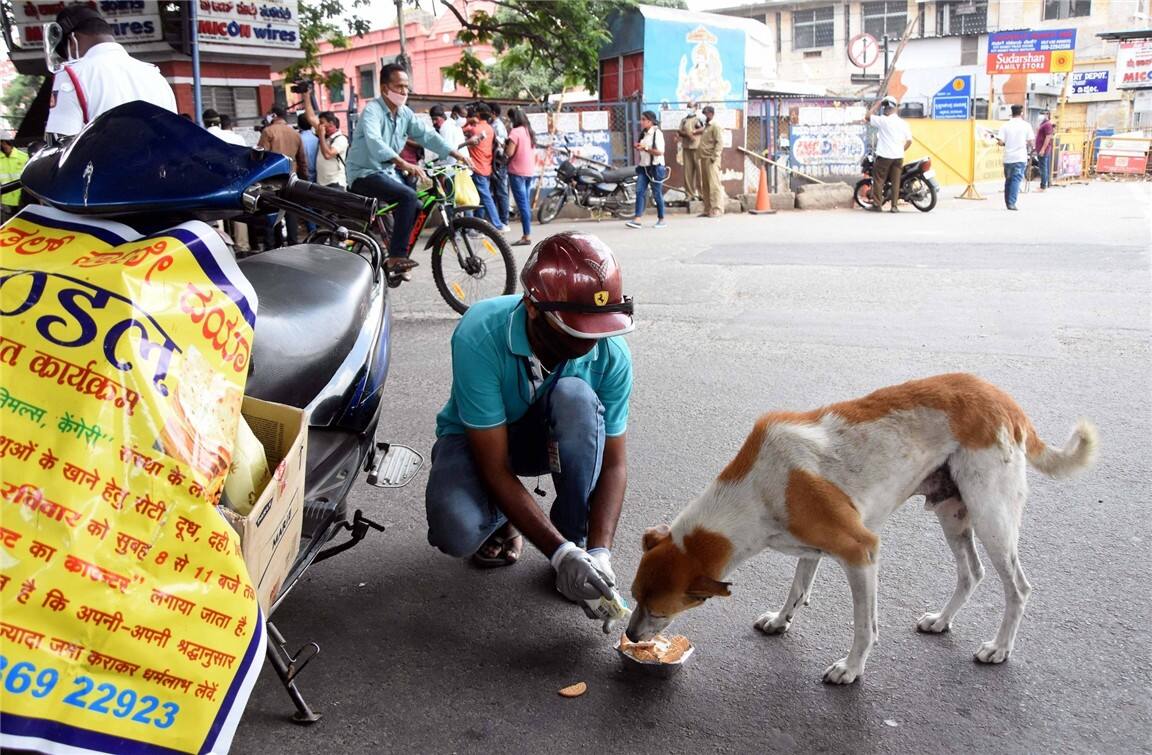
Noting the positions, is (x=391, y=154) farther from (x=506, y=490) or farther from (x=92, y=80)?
(x=506, y=490)

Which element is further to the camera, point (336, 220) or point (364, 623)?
point (364, 623)

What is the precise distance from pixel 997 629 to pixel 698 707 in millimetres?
1032

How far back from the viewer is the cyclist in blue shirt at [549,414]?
2559mm

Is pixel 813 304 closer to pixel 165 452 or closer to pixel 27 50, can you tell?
pixel 165 452

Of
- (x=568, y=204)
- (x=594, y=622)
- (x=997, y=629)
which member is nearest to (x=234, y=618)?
(x=594, y=622)

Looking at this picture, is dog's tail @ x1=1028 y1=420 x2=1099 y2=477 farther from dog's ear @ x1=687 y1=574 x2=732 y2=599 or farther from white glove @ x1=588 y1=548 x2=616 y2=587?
white glove @ x1=588 y1=548 x2=616 y2=587

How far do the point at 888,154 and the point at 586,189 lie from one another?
5423 mm

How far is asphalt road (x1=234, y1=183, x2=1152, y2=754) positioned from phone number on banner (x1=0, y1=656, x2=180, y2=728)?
3.29 feet

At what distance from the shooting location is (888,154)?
1578 cm

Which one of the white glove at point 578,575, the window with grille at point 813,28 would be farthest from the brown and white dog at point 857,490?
the window with grille at point 813,28

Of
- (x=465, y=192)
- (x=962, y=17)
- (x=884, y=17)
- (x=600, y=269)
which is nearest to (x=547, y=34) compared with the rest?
(x=465, y=192)

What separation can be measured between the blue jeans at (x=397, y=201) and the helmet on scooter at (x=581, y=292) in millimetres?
4625

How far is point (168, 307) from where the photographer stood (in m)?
1.58

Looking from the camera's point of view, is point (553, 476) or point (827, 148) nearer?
point (553, 476)
